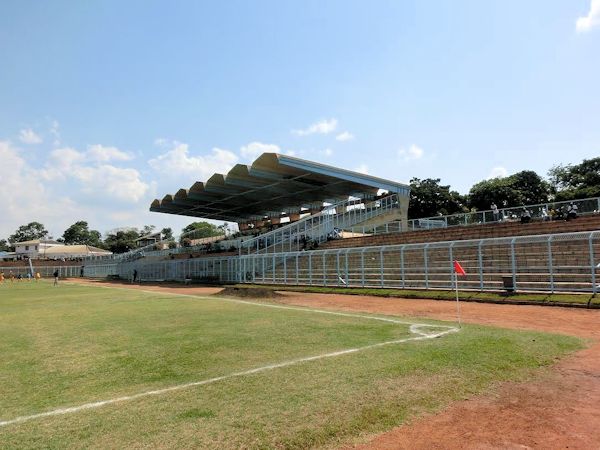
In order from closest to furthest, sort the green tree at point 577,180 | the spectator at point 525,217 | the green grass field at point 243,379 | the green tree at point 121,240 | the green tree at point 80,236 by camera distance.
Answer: the green grass field at point 243,379 → the spectator at point 525,217 → the green tree at point 577,180 → the green tree at point 121,240 → the green tree at point 80,236

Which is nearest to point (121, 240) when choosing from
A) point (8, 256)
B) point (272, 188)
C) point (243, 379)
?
point (8, 256)

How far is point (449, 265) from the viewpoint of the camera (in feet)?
76.1

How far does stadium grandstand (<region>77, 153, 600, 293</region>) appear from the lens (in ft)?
66.2

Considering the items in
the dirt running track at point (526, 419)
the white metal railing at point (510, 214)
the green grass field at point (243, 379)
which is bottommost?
the dirt running track at point (526, 419)

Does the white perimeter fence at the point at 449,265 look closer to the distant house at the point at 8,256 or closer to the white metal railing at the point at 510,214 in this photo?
the white metal railing at the point at 510,214

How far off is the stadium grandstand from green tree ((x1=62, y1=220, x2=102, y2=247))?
271ft

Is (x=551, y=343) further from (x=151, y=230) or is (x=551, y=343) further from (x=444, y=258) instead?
(x=151, y=230)

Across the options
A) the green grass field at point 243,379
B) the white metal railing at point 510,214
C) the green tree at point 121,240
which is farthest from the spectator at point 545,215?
the green tree at point 121,240

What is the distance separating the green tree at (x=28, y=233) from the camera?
482 feet

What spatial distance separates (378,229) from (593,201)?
16.0 meters

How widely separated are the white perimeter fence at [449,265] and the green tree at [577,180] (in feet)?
149

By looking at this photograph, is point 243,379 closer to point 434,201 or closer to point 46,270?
point 434,201

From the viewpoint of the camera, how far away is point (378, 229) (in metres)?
37.3

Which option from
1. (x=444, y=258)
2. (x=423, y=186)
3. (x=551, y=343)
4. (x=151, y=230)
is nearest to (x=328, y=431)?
(x=551, y=343)
